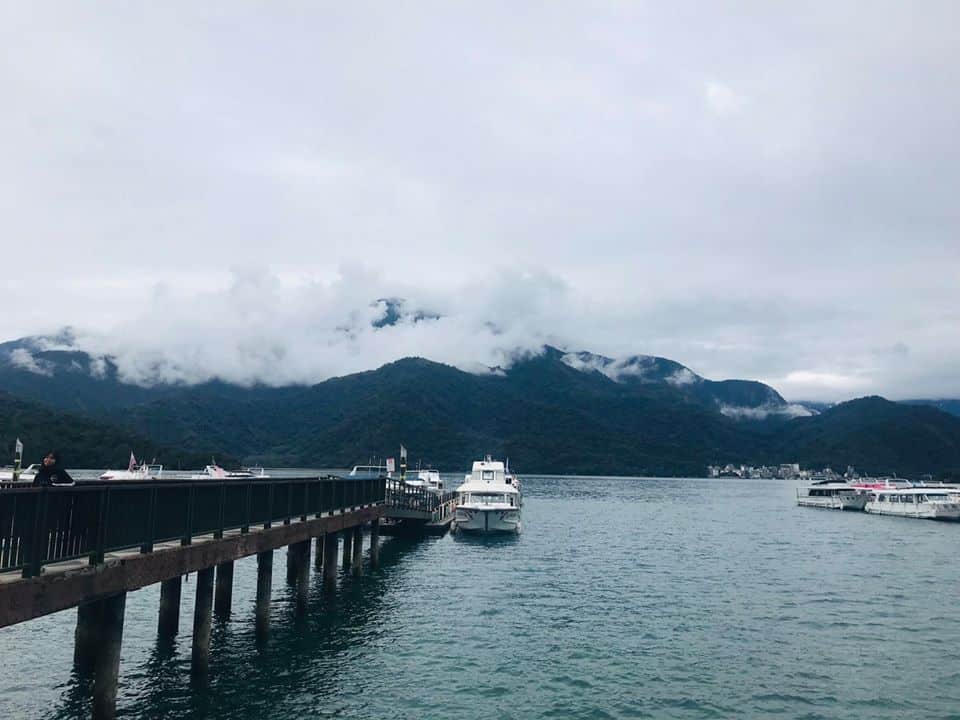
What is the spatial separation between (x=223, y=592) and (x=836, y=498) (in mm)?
126500

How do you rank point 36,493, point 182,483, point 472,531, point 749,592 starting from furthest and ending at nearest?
point 472,531 < point 749,592 < point 182,483 < point 36,493

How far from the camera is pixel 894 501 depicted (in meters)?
115

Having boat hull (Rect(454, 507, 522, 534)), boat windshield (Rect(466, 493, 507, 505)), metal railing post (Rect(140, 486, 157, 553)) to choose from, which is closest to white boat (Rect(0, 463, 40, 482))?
boat hull (Rect(454, 507, 522, 534))

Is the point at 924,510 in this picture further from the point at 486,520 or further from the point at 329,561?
the point at 329,561

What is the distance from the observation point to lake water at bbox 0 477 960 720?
21359 mm

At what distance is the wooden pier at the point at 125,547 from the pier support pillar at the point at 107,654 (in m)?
0.02

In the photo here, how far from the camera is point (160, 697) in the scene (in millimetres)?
20641

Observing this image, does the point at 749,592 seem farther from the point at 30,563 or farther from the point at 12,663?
the point at 30,563

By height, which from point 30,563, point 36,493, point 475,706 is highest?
point 36,493

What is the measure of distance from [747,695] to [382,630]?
46.4 ft

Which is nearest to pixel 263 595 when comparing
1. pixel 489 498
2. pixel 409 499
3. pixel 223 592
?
pixel 223 592

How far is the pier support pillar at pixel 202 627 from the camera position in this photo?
22156 millimetres

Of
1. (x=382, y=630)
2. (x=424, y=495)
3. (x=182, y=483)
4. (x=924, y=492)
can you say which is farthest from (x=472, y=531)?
(x=924, y=492)

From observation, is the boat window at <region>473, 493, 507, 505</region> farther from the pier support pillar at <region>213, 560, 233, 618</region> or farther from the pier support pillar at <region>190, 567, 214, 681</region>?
the pier support pillar at <region>190, 567, 214, 681</region>
